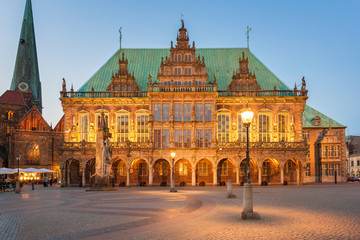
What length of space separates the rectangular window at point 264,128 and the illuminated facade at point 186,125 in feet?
0.47

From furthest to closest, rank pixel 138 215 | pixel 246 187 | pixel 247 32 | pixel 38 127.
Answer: pixel 38 127
pixel 247 32
pixel 138 215
pixel 246 187

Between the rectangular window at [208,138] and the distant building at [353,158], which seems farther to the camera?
the distant building at [353,158]

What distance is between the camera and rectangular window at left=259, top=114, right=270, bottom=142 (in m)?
51.4

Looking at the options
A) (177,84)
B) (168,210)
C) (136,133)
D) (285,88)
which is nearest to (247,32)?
(285,88)

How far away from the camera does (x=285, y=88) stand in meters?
54.9

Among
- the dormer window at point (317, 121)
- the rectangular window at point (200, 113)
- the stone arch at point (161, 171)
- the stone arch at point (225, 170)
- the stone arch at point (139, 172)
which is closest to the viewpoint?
the rectangular window at point (200, 113)

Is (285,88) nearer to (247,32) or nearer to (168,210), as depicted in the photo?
(247,32)

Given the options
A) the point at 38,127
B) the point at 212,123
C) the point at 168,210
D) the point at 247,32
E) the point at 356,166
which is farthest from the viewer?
the point at 356,166

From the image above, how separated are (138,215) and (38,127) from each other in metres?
65.0

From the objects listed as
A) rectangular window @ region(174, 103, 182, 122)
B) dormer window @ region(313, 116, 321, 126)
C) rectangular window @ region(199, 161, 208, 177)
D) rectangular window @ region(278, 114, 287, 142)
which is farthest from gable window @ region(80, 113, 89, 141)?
dormer window @ region(313, 116, 321, 126)

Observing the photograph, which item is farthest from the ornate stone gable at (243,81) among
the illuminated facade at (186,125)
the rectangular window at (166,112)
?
the rectangular window at (166,112)

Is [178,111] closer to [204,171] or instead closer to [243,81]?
[204,171]

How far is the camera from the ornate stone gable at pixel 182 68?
50.5 metres

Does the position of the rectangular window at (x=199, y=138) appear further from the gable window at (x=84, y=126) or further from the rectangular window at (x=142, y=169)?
the gable window at (x=84, y=126)
